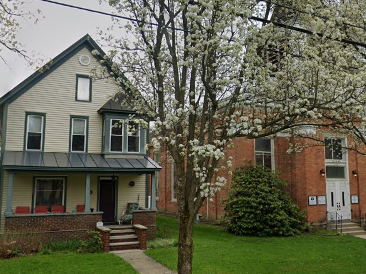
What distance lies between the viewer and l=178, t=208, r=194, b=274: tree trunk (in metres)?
6.18

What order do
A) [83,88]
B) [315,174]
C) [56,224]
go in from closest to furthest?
[56,224], [83,88], [315,174]

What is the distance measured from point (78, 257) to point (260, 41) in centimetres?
966

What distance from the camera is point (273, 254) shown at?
12484 mm

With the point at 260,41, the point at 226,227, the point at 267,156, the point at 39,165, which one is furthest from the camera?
the point at 267,156

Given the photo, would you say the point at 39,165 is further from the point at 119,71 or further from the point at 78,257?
the point at 119,71

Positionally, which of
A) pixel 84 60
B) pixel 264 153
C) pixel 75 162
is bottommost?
pixel 75 162

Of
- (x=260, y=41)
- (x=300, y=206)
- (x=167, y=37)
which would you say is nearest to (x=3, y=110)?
(x=167, y=37)

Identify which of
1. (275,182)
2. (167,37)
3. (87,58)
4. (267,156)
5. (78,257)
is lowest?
(78,257)

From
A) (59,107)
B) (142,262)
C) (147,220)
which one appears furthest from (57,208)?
(142,262)

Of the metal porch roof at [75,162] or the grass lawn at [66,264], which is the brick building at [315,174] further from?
the grass lawn at [66,264]

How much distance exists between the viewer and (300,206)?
18969 mm

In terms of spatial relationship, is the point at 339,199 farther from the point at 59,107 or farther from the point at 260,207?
the point at 59,107

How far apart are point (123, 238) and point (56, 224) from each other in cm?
281

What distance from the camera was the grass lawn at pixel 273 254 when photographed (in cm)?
1030
